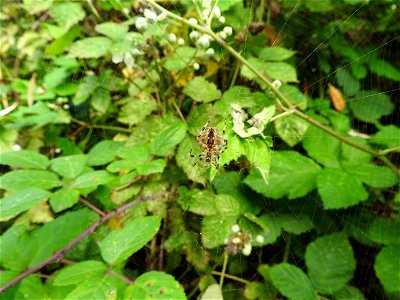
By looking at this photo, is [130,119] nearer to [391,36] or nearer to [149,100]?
[149,100]

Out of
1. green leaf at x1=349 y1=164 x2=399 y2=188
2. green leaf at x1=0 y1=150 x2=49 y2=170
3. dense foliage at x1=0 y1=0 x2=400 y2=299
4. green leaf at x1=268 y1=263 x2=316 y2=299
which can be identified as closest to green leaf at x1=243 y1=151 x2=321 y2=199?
dense foliage at x1=0 y1=0 x2=400 y2=299

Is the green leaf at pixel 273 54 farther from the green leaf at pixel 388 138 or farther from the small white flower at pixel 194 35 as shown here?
the green leaf at pixel 388 138

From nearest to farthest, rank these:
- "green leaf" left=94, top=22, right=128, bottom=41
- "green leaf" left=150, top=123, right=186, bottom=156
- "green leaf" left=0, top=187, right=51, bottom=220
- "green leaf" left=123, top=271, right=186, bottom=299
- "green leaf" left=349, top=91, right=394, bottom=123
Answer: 1. "green leaf" left=123, top=271, right=186, bottom=299
2. "green leaf" left=0, top=187, right=51, bottom=220
3. "green leaf" left=150, top=123, right=186, bottom=156
4. "green leaf" left=94, top=22, right=128, bottom=41
5. "green leaf" left=349, top=91, right=394, bottom=123

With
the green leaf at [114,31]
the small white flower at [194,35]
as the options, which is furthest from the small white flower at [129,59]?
the small white flower at [194,35]

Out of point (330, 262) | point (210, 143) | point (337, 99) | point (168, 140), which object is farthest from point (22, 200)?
point (337, 99)

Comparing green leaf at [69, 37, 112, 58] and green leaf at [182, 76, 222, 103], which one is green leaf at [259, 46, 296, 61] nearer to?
green leaf at [182, 76, 222, 103]

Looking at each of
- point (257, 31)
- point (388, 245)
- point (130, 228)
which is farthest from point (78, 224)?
point (257, 31)
